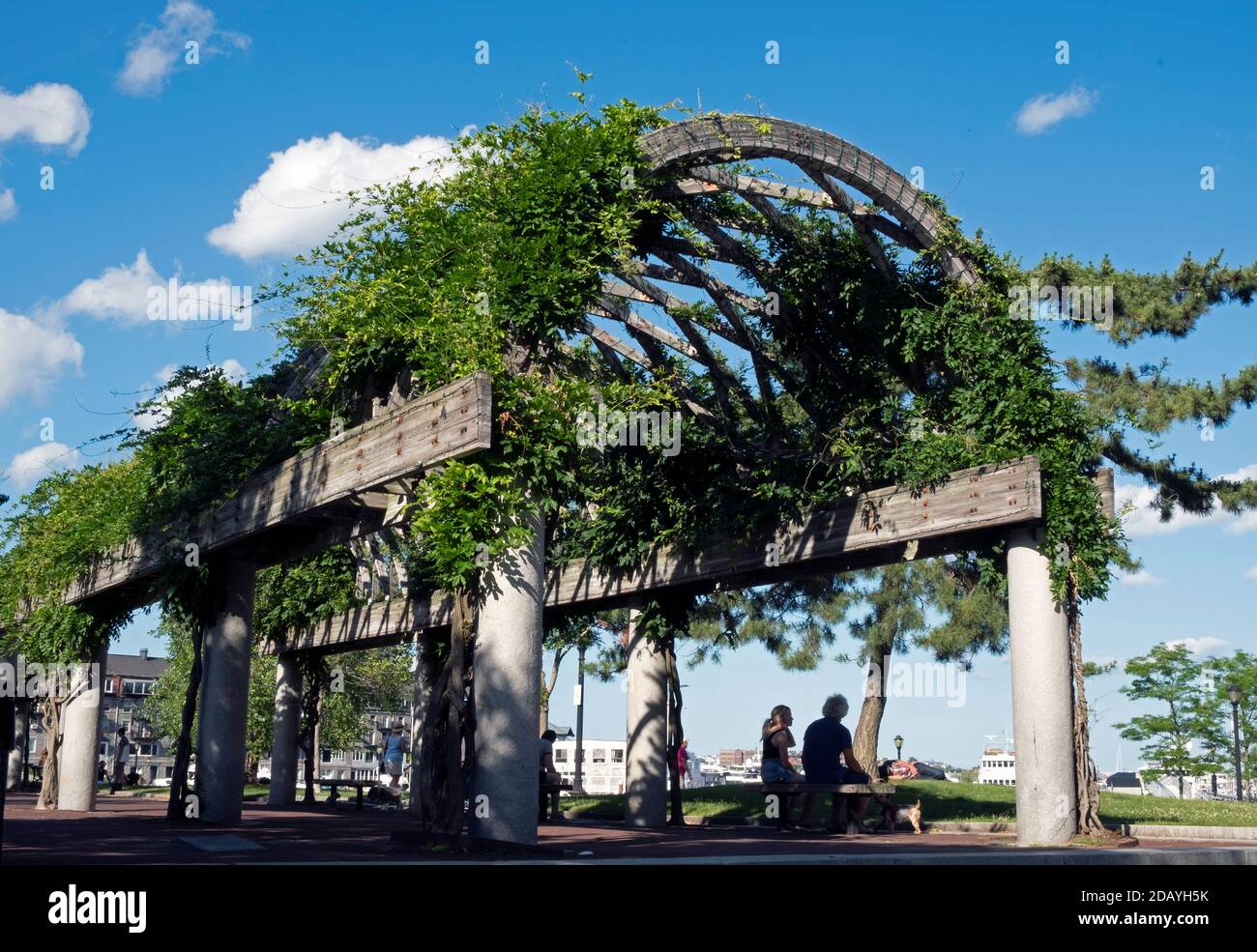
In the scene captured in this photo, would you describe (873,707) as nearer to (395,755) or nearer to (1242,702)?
(395,755)

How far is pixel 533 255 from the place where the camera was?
439 inches

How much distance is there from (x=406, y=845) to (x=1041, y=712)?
6.49 metres

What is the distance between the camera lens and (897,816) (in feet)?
55.4

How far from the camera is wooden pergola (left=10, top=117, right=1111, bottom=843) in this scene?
10.7 meters

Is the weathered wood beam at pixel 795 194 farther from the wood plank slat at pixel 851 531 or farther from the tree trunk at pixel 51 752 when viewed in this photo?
the tree trunk at pixel 51 752

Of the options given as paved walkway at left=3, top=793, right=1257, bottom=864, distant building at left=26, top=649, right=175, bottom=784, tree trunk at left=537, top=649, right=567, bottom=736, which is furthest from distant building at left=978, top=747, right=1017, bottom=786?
paved walkway at left=3, top=793, right=1257, bottom=864

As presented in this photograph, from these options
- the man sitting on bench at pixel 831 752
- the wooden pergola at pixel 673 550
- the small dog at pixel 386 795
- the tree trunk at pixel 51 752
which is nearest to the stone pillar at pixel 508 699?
the wooden pergola at pixel 673 550

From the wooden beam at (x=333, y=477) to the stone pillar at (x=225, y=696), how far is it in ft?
1.86

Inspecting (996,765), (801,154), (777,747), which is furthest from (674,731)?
(996,765)

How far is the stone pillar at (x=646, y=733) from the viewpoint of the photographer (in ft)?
57.3

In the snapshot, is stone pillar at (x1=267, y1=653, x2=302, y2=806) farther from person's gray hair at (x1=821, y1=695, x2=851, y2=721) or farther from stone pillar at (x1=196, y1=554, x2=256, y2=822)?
person's gray hair at (x1=821, y1=695, x2=851, y2=721)

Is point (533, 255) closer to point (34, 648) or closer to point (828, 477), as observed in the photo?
point (828, 477)

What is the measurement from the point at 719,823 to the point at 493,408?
9889 millimetres
